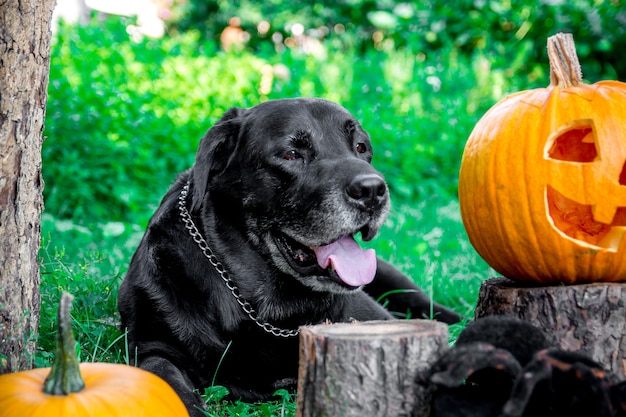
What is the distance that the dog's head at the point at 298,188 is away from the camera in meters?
3.18

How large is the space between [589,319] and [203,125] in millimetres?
6585

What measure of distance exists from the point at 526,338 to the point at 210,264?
61.7 inches

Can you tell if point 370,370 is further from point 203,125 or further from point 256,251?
point 203,125

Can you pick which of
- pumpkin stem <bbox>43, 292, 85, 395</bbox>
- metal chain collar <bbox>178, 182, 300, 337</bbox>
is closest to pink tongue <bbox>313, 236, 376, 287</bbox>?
metal chain collar <bbox>178, 182, 300, 337</bbox>

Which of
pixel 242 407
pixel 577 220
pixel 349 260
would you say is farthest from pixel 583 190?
pixel 242 407

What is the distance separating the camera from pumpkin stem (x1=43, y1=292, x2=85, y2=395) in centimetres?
196

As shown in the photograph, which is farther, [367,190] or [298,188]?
[298,188]

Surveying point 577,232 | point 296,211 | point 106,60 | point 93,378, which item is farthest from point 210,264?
point 106,60

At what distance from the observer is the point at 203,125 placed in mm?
8641

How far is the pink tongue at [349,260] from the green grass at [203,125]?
150 cm

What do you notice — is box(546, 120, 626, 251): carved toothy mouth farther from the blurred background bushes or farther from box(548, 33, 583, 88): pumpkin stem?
the blurred background bushes

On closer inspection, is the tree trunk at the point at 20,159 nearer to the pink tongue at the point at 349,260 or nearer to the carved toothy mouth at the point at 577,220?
the pink tongue at the point at 349,260

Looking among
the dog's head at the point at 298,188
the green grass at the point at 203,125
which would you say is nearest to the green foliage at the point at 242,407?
the dog's head at the point at 298,188

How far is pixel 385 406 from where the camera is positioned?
2.14m
